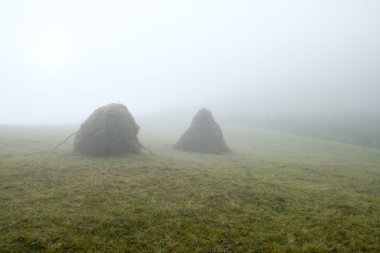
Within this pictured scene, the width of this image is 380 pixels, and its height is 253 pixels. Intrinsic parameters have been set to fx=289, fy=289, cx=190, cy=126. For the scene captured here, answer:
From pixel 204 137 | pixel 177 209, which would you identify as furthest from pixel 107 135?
pixel 177 209

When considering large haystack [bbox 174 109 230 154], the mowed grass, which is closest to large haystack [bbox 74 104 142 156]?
the mowed grass

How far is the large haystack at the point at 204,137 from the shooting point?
73.1 ft

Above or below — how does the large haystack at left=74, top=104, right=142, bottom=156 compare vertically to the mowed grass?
above

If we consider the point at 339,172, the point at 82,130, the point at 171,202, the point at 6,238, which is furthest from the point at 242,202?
the point at 82,130

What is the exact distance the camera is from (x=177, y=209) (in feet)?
28.7

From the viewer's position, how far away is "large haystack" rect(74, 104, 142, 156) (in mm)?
16500

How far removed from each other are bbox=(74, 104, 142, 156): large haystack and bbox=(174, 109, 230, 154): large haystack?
19.8ft

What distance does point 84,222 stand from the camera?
25.0 feet

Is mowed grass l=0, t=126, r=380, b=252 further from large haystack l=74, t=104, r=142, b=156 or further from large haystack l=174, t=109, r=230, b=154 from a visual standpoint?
large haystack l=174, t=109, r=230, b=154

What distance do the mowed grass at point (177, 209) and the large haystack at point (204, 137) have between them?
7.73m

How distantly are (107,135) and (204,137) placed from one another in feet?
27.2

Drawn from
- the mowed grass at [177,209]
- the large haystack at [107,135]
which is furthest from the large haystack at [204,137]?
the mowed grass at [177,209]

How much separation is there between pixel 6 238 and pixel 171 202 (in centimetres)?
454

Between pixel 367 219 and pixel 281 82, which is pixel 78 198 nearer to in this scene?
pixel 367 219
